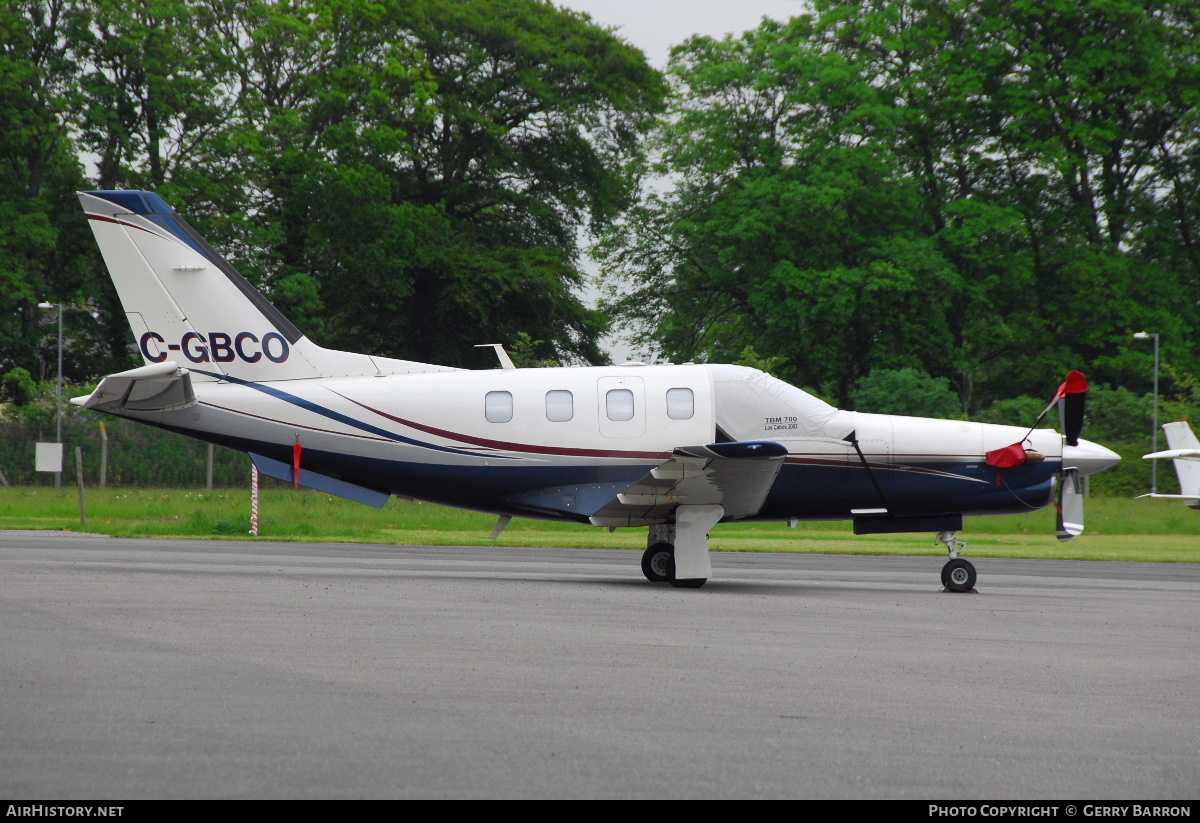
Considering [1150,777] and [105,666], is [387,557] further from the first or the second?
[1150,777]

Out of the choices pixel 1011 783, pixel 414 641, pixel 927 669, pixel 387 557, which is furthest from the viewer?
pixel 387 557

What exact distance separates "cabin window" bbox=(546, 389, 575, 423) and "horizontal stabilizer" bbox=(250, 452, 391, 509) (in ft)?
7.25

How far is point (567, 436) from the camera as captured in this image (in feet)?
49.2

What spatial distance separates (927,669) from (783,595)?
531 centimetres

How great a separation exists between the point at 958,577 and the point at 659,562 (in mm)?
3524

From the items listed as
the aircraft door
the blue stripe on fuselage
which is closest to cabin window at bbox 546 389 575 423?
the aircraft door

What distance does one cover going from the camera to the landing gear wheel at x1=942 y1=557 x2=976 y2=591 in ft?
48.7

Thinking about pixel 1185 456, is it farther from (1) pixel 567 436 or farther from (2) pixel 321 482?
(2) pixel 321 482

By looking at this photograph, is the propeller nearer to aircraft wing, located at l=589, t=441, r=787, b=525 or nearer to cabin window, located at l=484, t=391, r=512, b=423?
aircraft wing, located at l=589, t=441, r=787, b=525

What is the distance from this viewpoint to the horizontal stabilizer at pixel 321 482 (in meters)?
15.2

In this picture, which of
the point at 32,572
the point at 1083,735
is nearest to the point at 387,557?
the point at 32,572

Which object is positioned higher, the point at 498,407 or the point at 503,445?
the point at 498,407

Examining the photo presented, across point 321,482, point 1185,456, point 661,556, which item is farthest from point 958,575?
point 1185,456

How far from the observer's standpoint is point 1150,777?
5.70m
